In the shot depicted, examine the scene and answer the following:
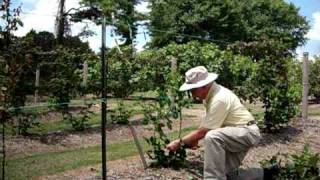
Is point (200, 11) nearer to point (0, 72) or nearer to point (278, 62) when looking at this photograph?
point (278, 62)

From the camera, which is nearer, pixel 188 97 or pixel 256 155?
pixel 188 97

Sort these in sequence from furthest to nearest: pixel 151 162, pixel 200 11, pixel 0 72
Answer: pixel 200 11 < pixel 151 162 < pixel 0 72

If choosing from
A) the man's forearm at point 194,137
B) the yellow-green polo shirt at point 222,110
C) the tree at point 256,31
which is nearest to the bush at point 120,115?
the tree at point 256,31

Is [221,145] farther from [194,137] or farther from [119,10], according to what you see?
[119,10]

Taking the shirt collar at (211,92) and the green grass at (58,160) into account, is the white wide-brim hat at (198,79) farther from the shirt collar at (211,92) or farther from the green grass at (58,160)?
the green grass at (58,160)

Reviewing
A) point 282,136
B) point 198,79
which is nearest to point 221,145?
point 198,79

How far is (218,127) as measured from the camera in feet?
19.7

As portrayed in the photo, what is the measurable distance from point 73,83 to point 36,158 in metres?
4.22

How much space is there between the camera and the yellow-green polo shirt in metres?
5.94

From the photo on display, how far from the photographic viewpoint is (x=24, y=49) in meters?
8.71

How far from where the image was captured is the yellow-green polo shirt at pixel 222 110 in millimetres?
5938

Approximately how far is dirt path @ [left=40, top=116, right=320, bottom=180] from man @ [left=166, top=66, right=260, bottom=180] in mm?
1486

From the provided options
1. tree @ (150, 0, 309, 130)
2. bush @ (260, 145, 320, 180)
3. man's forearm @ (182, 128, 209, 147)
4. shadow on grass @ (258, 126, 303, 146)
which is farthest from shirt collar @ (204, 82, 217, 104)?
tree @ (150, 0, 309, 130)

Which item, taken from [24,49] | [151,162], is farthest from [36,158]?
[151,162]
